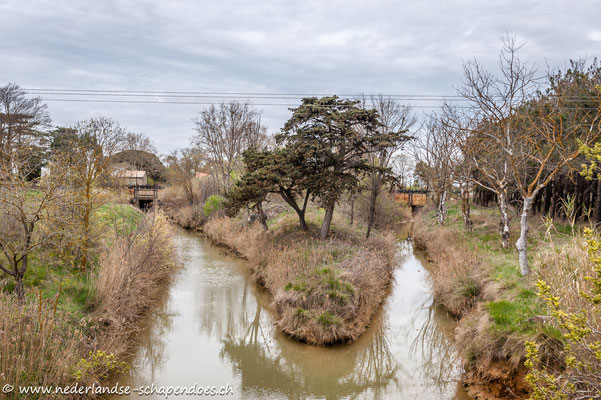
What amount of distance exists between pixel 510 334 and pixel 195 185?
1211 inches

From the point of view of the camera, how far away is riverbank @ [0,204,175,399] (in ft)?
20.7

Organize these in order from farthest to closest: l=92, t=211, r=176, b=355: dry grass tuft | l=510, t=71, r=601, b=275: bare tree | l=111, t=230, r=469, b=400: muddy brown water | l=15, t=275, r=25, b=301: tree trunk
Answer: l=510, t=71, r=601, b=275: bare tree < l=92, t=211, r=176, b=355: dry grass tuft < l=111, t=230, r=469, b=400: muddy brown water < l=15, t=275, r=25, b=301: tree trunk

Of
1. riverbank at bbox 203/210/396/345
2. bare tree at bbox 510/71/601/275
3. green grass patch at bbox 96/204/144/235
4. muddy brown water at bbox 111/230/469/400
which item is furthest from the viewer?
green grass patch at bbox 96/204/144/235

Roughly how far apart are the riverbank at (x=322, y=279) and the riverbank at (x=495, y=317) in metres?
2.43

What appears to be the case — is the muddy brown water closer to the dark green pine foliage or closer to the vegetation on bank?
the vegetation on bank

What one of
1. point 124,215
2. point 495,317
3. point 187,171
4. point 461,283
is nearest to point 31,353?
point 495,317

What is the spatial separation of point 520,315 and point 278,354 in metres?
5.33

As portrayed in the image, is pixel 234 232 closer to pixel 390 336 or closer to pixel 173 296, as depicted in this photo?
pixel 173 296

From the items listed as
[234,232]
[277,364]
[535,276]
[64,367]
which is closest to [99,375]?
[64,367]

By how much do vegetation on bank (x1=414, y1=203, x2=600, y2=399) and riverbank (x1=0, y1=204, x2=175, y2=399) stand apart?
6531 mm

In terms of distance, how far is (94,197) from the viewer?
11.0 metres

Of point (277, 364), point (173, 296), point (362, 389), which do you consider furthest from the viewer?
point (173, 296)

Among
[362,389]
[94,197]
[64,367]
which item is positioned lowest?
[362,389]

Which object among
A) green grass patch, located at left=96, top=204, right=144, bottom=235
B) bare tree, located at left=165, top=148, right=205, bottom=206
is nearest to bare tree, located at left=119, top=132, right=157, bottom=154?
bare tree, located at left=165, top=148, right=205, bottom=206
